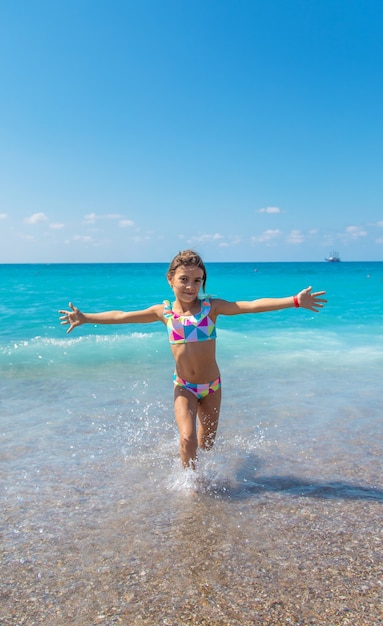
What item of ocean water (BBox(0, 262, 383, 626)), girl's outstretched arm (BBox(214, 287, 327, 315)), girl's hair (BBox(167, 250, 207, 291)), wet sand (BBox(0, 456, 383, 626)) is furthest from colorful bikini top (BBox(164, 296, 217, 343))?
wet sand (BBox(0, 456, 383, 626))

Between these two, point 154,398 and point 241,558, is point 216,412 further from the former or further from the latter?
point 154,398

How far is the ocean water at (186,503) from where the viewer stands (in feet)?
9.26

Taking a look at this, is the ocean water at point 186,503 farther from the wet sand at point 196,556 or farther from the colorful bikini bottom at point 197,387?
the colorful bikini bottom at point 197,387

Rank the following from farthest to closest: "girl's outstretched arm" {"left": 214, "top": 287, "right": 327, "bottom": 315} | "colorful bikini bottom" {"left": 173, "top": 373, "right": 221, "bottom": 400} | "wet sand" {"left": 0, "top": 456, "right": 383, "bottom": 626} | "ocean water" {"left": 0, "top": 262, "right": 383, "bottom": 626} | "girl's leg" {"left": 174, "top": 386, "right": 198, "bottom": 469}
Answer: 1. "colorful bikini bottom" {"left": 173, "top": 373, "right": 221, "bottom": 400}
2. "girl's outstretched arm" {"left": 214, "top": 287, "right": 327, "bottom": 315}
3. "girl's leg" {"left": 174, "top": 386, "right": 198, "bottom": 469}
4. "ocean water" {"left": 0, "top": 262, "right": 383, "bottom": 626}
5. "wet sand" {"left": 0, "top": 456, "right": 383, "bottom": 626}

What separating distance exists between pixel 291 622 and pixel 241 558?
63 centimetres

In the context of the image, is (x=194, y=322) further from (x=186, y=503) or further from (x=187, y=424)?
(x=186, y=503)

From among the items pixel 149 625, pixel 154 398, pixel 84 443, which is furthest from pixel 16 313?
pixel 149 625

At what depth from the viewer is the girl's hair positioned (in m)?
4.59

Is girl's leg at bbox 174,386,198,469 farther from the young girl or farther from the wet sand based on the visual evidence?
the wet sand

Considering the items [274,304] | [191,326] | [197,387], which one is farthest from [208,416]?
[274,304]

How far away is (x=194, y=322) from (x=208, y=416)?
99 centimetres

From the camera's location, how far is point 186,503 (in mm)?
4000

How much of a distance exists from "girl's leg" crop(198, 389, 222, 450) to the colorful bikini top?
0.63 m

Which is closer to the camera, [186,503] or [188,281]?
[186,503]
